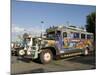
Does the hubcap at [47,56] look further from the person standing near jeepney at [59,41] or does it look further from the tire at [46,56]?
the person standing near jeepney at [59,41]

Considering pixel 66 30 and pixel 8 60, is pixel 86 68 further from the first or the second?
pixel 8 60

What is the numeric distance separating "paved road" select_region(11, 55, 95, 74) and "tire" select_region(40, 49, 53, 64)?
47 millimetres

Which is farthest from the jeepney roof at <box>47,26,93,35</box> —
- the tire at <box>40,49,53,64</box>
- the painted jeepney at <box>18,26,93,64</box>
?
the tire at <box>40,49,53,64</box>

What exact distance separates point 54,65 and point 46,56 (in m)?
0.16

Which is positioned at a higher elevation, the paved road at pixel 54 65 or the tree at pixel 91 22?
the tree at pixel 91 22

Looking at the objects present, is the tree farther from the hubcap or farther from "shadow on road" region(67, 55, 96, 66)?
the hubcap

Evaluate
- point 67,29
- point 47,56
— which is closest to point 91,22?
point 67,29

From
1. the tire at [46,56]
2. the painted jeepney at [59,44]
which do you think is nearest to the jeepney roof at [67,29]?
the painted jeepney at [59,44]

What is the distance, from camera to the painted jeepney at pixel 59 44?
280cm

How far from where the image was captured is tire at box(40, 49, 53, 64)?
9.30 feet

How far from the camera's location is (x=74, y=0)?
301 cm

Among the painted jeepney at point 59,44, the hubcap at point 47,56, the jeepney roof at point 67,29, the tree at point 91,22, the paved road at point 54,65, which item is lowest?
the paved road at point 54,65

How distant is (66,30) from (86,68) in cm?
61

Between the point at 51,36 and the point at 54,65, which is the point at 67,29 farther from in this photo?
the point at 54,65
